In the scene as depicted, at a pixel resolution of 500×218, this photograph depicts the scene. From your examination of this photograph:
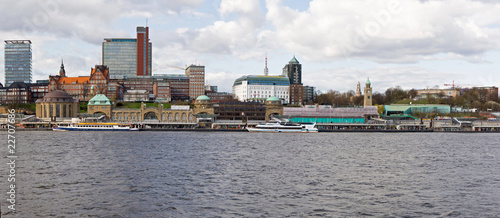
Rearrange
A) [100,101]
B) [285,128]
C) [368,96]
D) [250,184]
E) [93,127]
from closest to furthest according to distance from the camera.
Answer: [250,184], [285,128], [93,127], [100,101], [368,96]

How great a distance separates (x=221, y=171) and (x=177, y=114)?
350 ft

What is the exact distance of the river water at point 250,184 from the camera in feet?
108

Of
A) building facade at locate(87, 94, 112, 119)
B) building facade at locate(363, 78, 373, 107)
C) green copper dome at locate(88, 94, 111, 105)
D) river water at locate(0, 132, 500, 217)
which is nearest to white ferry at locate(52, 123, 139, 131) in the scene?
building facade at locate(87, 94, 112, 119)

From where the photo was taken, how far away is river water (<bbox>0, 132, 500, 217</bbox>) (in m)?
32.8

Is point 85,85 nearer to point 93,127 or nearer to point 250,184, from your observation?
point 93,127

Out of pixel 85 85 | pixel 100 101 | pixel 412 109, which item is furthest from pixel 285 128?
pixel 85 85

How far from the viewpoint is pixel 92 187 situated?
3969 cm

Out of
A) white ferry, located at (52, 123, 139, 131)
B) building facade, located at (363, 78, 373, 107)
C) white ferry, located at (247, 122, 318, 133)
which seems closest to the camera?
white ferry, located at (247, 122, 318, 133)

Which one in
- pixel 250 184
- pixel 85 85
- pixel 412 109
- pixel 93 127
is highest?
pixel 85 85

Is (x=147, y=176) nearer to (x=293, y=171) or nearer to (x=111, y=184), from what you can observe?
(x=111, y=184)

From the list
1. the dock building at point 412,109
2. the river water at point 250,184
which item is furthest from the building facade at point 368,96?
the river water at point 250,184

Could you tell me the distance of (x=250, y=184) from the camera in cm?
4175

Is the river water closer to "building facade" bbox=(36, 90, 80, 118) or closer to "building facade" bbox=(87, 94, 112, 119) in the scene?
"building facade" bbox=(87, 94, 112, 119)

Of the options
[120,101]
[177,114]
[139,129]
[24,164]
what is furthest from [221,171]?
[120,101]
